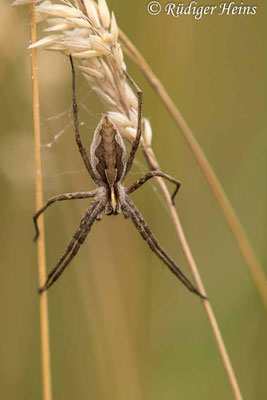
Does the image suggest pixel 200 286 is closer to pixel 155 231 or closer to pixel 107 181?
pixel 107 181

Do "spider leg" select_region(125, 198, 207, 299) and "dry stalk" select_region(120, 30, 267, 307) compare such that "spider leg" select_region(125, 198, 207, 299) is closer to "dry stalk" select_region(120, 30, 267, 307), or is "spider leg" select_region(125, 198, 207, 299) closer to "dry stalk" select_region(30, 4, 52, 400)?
"dry stalk" select_region(120, 30, 267, 307)

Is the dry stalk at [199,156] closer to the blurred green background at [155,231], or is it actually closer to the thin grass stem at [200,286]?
the thin grass stem at [200,286]

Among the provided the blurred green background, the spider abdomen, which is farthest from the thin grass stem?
the blurred green background

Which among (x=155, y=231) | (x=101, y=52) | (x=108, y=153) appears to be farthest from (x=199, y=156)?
(x=155, y=231)

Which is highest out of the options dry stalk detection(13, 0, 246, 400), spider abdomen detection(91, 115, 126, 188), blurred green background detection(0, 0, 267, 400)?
dry stalk detection(13, 0, 246, 400)

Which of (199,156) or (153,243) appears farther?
(153,243)

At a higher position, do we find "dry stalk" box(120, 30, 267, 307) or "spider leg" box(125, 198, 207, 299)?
"dry stalk" box(120, 30, 267, 307)
